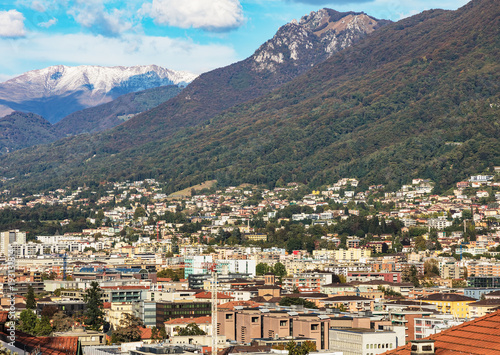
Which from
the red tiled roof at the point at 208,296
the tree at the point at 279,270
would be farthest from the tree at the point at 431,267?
the red tiled roof at the point at 208,296

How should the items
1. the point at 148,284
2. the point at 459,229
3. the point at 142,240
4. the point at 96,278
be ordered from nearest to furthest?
the point at 148,284, the point at 96,278, the point at 459,229, the point at 142,240

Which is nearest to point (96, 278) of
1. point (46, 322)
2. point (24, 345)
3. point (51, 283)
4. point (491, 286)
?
point (51, 283)

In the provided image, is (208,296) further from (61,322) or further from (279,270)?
(279,270)

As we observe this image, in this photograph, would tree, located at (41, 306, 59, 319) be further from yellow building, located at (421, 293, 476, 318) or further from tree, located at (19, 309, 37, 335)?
yellow building, located at (421, 293, 476, 318)

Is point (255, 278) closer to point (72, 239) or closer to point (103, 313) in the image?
point (103, 313)

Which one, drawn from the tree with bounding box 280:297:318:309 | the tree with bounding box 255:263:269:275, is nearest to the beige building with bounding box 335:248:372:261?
the tree with bounding box 255:263:269:275

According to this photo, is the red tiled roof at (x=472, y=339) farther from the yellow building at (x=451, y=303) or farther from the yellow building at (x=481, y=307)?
the yellow building at (x=451, y=303)
